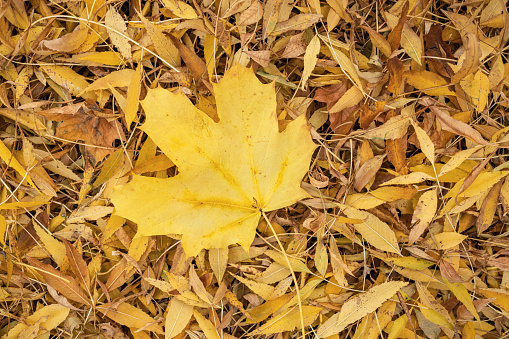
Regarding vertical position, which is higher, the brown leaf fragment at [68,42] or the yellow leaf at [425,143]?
the brown leaf fragment at [68,42]

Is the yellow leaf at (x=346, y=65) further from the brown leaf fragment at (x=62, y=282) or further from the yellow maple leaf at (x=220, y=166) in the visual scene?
the brown leaf fragment at (x=62, y=282)

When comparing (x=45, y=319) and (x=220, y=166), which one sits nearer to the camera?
(x=220, y=166)

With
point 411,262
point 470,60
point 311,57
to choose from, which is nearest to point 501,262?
point 411,262

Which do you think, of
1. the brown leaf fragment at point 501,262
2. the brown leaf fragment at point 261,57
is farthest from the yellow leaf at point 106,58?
the brown leaf fragment at point 501,262

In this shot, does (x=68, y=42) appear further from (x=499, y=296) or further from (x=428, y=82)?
(x=499, y=296)

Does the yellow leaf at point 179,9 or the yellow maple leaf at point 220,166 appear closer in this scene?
the yellow maple leaf at point 220,166

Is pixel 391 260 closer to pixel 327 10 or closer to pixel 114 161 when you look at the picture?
pixel 327 10

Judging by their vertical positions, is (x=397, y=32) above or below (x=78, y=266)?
above
